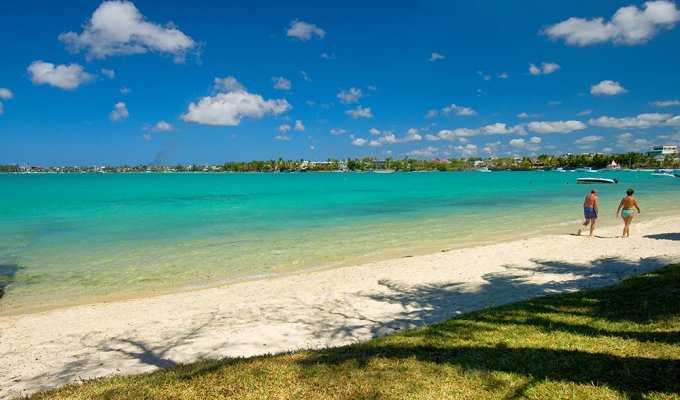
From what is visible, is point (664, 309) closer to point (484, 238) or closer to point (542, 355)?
point (542, 355)

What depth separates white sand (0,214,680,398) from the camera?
7.83 metres

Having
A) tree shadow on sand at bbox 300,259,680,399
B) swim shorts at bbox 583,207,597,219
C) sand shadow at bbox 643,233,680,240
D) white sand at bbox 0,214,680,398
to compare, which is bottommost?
white sand at bbox 0,214,680,398

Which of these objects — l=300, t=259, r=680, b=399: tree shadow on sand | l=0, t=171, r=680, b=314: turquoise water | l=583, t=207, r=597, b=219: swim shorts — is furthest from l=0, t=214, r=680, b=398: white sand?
l=583, t=207, r=597, b=219: swim shorts

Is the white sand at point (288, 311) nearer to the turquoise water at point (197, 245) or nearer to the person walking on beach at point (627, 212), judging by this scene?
the person walking on beach at point (627, 212)

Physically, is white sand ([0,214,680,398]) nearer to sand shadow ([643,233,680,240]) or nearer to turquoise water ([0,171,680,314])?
sand shadow ([643,233,680,240])

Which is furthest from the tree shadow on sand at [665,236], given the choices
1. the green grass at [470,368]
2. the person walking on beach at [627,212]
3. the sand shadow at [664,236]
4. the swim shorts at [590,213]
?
the green grass at [470,368]

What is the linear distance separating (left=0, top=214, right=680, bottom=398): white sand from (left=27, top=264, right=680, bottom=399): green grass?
219 cm

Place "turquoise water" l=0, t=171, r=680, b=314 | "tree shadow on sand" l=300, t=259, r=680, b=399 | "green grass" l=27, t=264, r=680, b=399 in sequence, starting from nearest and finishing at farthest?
"green grass" l=27, t=264, r=680, b=399 < "tree shadow on sand" l=300, t=259, r=680, b=399 < "turquoise water" l=0, t=171, r=680, b=314

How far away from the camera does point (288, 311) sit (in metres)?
10.5

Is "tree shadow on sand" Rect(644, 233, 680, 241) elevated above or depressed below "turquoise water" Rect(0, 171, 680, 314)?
above

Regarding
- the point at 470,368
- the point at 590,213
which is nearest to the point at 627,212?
the point at 590,213

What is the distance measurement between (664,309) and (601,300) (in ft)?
3.84

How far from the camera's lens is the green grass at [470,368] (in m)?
4.39

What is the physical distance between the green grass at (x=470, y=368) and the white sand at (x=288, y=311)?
7.20ft
